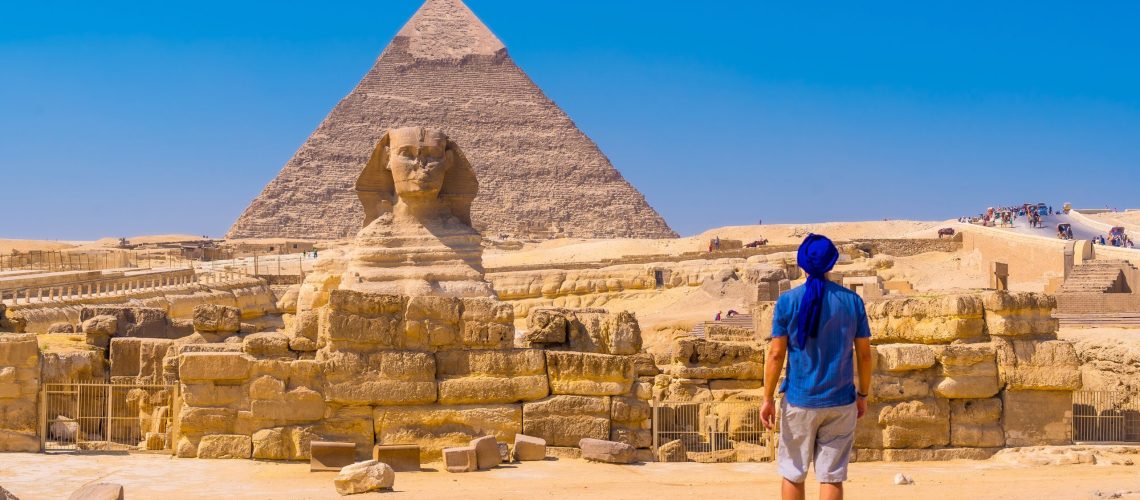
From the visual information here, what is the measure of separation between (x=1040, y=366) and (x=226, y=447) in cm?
397

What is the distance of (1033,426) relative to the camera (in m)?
7.12

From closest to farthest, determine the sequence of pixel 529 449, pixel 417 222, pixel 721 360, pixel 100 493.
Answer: pixel 100 493 < pixel 529 449 < pixel 721 360 < pixel 417 222

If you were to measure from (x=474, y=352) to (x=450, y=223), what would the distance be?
904 cm

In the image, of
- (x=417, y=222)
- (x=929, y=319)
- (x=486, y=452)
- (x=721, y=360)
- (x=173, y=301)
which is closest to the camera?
(x=486, y=452)

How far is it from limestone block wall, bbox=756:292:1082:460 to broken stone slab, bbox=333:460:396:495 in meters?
2.47

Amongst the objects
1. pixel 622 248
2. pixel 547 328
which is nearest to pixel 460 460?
pixel 547 328

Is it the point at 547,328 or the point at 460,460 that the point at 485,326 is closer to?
the point at 547,328

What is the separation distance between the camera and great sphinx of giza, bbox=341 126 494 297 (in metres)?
14.9

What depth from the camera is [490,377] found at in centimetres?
691

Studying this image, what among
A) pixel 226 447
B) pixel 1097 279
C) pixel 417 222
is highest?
pixel 417 222

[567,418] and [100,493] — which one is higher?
[567,418]

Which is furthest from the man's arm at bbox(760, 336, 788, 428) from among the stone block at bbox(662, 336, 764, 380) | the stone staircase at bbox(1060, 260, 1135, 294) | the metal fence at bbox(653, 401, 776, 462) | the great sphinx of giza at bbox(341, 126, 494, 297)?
the stone staircase at bbox(1060, 260, 1135, 294)

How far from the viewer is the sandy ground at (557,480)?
586cm

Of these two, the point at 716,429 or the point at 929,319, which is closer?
the point at 929,319
